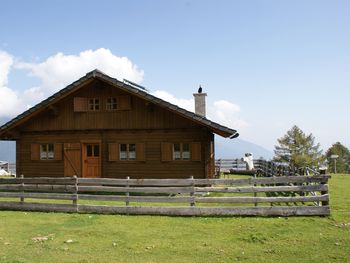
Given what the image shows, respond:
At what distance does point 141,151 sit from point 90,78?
4.90 meters

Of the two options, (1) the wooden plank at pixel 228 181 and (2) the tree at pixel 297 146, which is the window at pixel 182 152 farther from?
(2) the tree at pixel 297 146

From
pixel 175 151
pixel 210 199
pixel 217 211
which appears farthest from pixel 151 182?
pixel 175 151

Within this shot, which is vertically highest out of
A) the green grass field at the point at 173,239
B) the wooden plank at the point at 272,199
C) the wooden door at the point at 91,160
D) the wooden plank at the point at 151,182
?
the wooden door at the point at 91,160

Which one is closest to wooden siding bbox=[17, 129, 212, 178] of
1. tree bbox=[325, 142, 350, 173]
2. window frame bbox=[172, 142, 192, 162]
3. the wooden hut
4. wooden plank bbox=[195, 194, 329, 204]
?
the wooden hut

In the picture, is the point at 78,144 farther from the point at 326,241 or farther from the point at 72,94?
the point at 326,241

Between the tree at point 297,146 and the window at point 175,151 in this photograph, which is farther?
the tree at point 297,146

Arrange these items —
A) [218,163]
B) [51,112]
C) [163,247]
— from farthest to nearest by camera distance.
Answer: [218,163] → [51,112] → [163,247]

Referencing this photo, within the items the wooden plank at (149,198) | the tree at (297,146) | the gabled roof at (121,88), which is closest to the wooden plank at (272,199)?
the wooden plank at (149,198)

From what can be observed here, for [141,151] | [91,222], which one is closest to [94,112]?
[141,151]

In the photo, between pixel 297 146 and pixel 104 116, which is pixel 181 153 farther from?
pixel 297 146

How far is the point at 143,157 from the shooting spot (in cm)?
1995

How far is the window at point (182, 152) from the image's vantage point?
19.5 meters

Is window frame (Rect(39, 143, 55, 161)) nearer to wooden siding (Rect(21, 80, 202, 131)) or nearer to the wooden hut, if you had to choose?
the wooden hut

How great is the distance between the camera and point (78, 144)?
20.9 m
